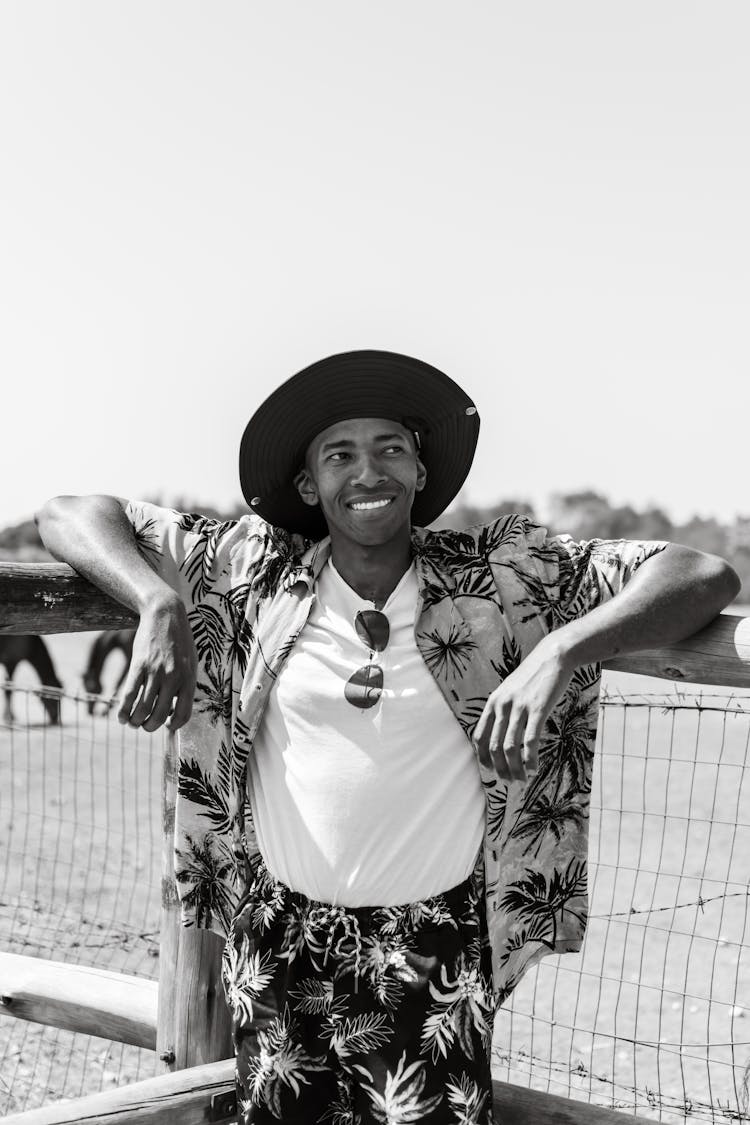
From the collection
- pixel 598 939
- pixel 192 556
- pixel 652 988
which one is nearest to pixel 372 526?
pixel 192 556

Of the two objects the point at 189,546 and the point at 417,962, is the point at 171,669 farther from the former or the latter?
the point at 417,962

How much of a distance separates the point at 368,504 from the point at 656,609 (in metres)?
0.66

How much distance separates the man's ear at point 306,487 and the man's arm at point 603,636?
71 cm

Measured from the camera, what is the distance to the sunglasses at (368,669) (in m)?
2.28

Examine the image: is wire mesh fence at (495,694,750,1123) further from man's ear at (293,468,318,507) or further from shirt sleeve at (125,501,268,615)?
shirt sleeve at (125,501,268,615)

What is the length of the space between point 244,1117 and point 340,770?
2.53ft

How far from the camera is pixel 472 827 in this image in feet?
7.54

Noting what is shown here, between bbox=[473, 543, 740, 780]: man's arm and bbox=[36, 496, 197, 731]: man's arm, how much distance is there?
61 centimetres

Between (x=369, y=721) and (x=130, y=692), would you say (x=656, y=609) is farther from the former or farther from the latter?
(x=130, y=692)

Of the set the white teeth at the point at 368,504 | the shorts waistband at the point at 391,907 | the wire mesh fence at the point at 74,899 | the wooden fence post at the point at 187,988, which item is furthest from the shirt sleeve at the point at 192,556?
the wire mesh fence at the point at 74,899

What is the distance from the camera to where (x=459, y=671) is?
7.64ft

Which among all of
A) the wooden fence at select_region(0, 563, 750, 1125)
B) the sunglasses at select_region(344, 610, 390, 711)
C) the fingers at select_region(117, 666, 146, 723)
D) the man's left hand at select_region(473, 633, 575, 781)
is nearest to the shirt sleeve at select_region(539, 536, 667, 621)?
the wooden fence at select_region(0, 563, 750, 1125)

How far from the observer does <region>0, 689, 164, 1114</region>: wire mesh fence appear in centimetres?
438

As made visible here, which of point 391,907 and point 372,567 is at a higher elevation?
point 372,567
